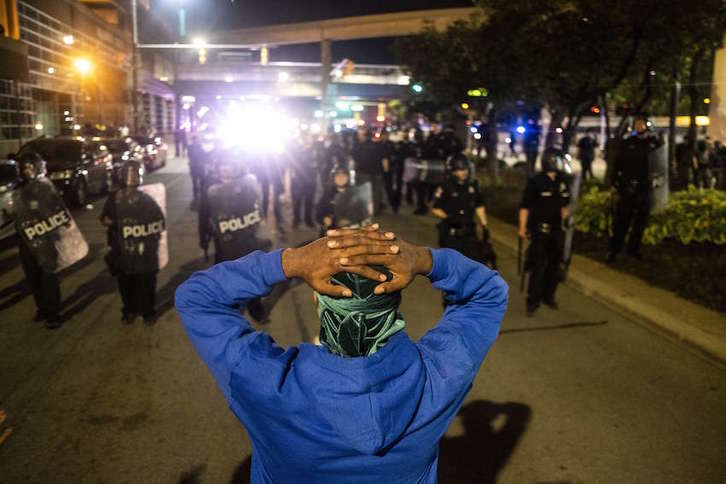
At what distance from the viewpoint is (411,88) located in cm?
2439

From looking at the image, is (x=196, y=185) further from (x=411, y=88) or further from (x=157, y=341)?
(x=411, y=88)

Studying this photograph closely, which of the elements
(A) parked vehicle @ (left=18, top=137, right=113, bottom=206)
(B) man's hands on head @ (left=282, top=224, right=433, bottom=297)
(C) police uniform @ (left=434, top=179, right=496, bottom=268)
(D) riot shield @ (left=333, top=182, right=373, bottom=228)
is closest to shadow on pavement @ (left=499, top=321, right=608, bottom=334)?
(C) police uniform @ (left=434, top=179, right=496, bottom=268)

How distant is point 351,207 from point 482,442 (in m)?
3.84

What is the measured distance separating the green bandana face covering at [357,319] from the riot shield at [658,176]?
8488mm

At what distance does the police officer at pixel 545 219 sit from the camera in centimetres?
713

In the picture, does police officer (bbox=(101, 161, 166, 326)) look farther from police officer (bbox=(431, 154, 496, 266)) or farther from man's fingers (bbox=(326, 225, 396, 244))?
man's fingers (bbox=(326, 225, 396, 244))

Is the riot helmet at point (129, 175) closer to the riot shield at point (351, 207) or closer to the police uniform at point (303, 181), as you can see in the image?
the riot shield at point (351, 207)

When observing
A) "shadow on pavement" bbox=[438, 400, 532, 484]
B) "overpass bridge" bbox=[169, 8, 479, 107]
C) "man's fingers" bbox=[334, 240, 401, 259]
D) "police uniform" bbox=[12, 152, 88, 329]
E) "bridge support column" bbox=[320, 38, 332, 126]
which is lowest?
"shadow on pavement" bbox=[438, 400, 532, 484]

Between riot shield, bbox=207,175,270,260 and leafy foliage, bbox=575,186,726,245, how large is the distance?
6.39 metres

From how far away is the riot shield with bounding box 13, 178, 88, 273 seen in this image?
6.43 meters

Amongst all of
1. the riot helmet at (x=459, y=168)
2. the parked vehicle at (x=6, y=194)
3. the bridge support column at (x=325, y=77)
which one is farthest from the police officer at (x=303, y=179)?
the bridge support column at (x=325, y=77)

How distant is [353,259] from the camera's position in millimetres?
1496

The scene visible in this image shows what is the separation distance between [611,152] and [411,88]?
11.1 meters

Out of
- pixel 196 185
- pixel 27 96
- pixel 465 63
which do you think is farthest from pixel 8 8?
pixel 465 63
